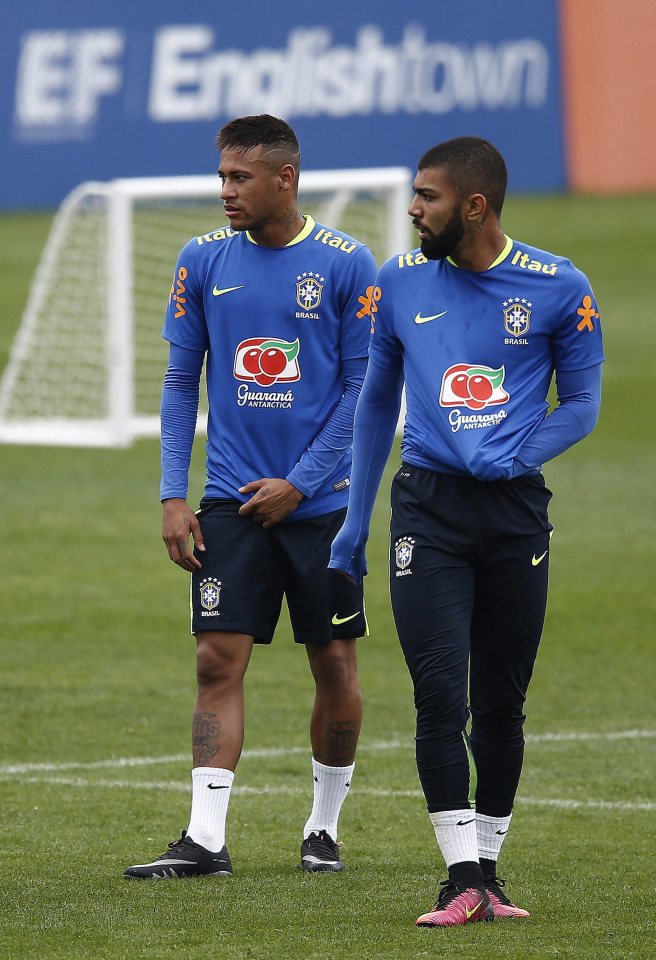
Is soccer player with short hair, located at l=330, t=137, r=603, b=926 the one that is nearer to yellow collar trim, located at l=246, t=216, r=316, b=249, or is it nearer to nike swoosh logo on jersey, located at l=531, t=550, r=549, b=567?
nike swoosh logo on jersey, located at l=531, t=550, r=549, b=567

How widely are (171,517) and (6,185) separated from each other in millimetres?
22347

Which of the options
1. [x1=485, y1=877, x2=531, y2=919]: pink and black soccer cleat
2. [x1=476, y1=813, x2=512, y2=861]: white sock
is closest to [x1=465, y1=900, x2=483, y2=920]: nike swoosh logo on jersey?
[x1=485, y1=877, x2=531, y2=919]: pink and black soccer cleat

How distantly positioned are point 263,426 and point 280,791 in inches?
70.7

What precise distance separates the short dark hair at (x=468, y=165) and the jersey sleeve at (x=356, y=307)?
33.3 inches

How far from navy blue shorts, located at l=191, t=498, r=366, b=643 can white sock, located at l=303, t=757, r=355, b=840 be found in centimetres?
44

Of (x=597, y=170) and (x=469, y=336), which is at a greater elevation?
(x=597, y=170)

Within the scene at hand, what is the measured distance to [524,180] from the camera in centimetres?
2844

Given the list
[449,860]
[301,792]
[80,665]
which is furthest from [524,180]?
[449,860]

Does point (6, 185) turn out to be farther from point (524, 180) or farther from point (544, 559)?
point (544, 559)

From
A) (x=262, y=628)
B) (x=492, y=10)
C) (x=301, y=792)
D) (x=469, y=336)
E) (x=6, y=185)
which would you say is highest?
(x=492, y=10)

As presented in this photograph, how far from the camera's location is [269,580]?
248 inches

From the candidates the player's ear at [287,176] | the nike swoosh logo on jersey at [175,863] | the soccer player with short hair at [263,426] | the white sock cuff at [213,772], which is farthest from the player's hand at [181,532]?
the player's ear at [287,176]

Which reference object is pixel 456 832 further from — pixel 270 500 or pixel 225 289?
pixel 225 289

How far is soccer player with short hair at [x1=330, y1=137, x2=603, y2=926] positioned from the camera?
17.8 ft
